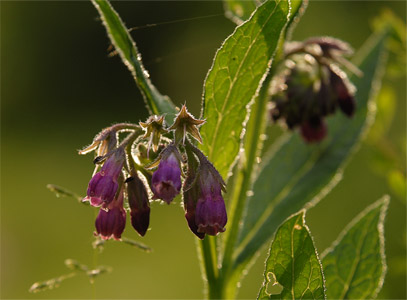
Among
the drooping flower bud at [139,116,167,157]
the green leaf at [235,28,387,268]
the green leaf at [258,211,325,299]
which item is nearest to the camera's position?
the green leaf at [258,211,325,299]

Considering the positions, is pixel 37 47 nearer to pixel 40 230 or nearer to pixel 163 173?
pixel 40 230

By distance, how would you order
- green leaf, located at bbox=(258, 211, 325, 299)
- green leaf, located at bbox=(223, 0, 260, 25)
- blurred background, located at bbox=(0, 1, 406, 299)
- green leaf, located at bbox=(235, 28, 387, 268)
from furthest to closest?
1. blurred background, located at bbox=(0, 1, 406, 299)
2. green leaf, located at bbox=(223, 0, 260, 25)
3. green leaf, located at bbox=(235, 28, 387, 268)
4. green leaf, located at bbox=(258, 211, 325, 299)

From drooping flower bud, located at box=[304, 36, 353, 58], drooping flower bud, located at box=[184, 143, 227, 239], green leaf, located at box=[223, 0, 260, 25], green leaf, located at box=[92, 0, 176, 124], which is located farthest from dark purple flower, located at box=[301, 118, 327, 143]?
drooping flower bud, located at box=[184, 143, 227, 239]

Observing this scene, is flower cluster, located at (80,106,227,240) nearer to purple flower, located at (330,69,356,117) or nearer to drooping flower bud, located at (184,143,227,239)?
drooping flower bud, located at (184,143,227,239)

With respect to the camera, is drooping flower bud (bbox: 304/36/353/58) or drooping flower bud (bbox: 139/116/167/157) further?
drooping flower bud (bbox: 304/36/353/58)

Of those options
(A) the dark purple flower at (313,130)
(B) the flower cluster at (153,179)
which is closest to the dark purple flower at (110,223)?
(B) the flower cluster at (153,179)

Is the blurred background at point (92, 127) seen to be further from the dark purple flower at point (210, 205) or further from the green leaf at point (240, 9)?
the dark purple flower at point (210, 205)
